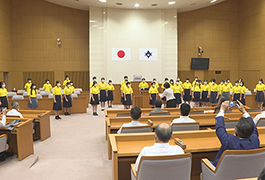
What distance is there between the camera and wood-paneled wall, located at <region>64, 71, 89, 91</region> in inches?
685

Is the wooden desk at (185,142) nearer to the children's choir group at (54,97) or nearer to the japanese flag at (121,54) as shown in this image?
the children's choir group at (54,97)

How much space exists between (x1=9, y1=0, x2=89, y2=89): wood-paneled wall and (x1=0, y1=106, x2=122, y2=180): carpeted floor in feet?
32.5

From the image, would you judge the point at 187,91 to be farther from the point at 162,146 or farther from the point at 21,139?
the point at 162,146

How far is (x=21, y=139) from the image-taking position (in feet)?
17.0

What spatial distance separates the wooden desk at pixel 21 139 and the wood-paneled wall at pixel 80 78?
11872 millimetres

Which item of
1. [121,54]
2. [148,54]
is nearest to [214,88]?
[148,54]

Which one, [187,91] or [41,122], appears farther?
[187,91]

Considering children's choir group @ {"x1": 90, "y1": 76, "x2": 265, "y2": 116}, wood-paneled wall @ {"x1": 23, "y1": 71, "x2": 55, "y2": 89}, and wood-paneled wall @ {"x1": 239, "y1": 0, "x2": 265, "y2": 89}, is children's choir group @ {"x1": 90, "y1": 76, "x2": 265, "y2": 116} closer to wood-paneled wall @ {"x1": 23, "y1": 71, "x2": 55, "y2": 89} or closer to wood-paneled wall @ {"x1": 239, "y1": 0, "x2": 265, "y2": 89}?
wood-paneled wall @ {"x1": 239, "y1": 0, "x2": 265, "y2": 89}

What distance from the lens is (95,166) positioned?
4816 mm

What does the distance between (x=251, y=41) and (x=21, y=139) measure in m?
16.8

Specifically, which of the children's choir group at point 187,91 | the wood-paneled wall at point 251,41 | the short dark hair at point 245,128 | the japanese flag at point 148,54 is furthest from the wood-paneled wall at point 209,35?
the short dark hair at point 245,128

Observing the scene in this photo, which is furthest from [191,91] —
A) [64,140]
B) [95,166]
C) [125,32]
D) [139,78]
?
[95,166]

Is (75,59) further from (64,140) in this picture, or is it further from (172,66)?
(64,140)

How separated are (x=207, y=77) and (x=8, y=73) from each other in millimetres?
13906
